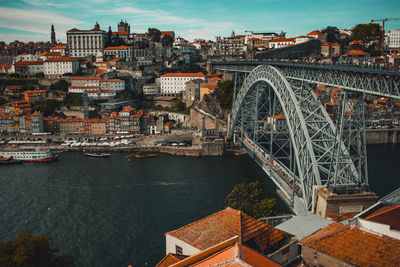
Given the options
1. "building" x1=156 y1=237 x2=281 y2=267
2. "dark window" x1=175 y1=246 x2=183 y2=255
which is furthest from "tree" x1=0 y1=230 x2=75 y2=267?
"building" x1=156 y1=237 x2=281 y2=267

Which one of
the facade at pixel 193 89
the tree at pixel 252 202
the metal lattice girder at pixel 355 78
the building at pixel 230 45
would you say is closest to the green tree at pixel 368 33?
the building at pixel 230 45

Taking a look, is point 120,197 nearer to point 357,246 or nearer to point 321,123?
point 321,123

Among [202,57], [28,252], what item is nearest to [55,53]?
[202,57]

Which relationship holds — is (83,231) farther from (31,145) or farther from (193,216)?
(31,145)

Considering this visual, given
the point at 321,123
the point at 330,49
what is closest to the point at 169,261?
the point at 321,123

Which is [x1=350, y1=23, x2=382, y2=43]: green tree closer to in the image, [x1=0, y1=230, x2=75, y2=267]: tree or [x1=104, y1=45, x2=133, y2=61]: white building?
[x1=104, y1=45, x2=133, y2=61]: white building

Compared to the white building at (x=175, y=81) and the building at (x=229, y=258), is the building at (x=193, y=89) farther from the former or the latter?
the building at (x=229, y=258)
